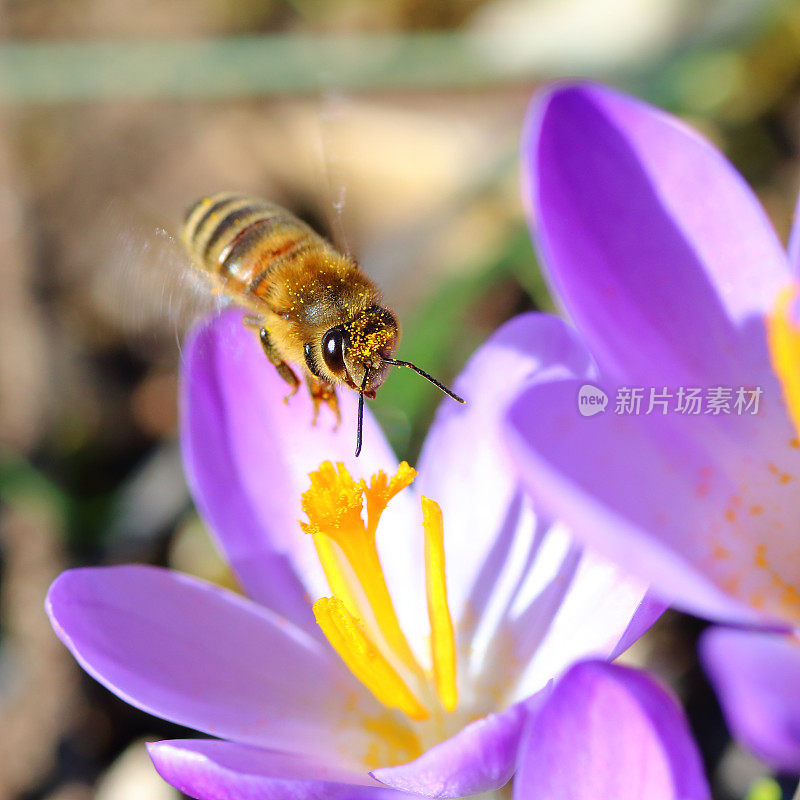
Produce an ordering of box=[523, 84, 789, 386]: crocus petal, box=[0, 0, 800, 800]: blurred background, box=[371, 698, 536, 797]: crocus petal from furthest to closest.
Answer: box=[0, 0, 800, 800]: blurred background, box=[523, 84, 789, 386]: crocus petal, box=[371, 698, 536, 797]: crocus petal

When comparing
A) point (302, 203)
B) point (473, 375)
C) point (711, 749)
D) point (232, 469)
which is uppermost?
point (473, 375)

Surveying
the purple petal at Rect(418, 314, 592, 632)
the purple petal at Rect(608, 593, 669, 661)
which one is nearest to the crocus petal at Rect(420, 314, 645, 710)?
the purple petal at Rect(418, 314, 592, 632)

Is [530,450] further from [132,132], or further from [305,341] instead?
[132,132]

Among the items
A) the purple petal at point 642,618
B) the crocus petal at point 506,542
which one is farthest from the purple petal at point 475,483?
the purple petal at point 642,618

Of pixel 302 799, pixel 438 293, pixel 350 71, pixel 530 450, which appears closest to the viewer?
pixel 530 450

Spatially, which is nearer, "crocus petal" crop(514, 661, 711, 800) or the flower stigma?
"crocus petal" crop(514, 661, 711, 800)

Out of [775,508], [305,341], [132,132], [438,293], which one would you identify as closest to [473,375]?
[305,341]

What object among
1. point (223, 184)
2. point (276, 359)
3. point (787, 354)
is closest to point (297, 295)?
point (276, 359)

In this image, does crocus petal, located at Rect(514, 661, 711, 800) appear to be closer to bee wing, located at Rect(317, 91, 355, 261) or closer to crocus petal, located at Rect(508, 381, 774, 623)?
crocus petal, located at Rect(508, 381, 774, 623)
